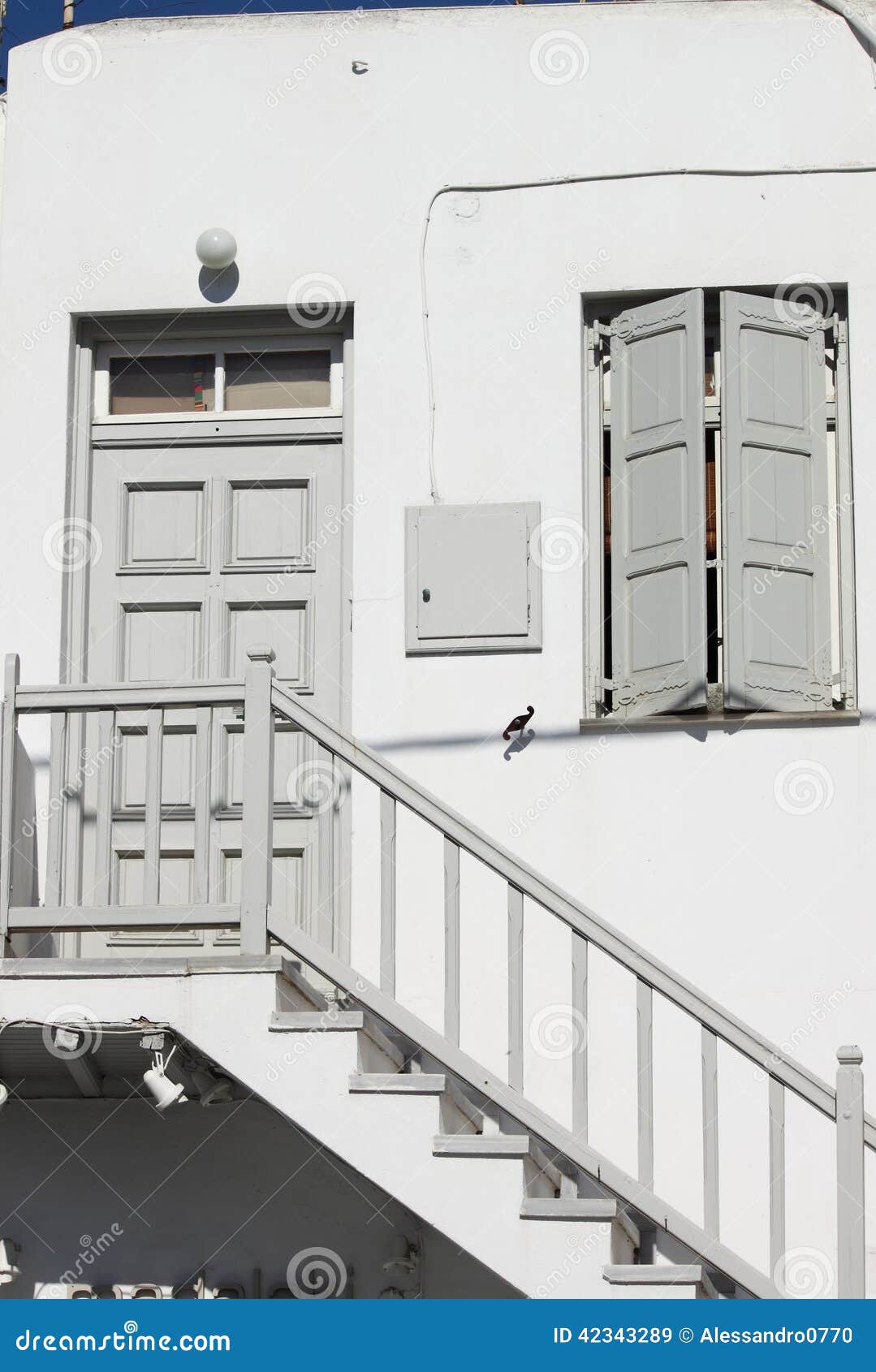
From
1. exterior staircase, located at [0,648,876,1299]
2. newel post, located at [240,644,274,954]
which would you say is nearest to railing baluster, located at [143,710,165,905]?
exterior staircase, located at [0,648,876,1299]

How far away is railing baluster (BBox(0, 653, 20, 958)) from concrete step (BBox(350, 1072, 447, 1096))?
136 centimetres

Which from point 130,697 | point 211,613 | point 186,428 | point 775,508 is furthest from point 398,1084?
point 186,428

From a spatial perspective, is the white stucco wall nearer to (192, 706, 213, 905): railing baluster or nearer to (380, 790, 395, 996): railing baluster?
(380, 790, 395, 996): railing baluster

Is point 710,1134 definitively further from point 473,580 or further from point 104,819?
point 473,580

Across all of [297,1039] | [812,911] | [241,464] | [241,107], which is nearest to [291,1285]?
[297,1039]

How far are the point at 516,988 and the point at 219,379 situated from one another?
10.7 ft

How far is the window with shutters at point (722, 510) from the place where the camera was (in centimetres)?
822

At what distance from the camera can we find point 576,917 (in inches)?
270

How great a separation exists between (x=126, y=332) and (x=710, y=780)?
3.19 metres

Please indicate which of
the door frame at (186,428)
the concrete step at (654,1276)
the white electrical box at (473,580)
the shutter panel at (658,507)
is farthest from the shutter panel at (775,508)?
the concrete step at (654,1276)

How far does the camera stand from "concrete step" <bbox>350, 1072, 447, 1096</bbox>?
6762 mm

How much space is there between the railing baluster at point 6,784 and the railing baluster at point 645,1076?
220 cm

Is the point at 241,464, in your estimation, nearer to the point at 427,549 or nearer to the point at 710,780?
the point at 427,549

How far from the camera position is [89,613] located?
28.7 ft
